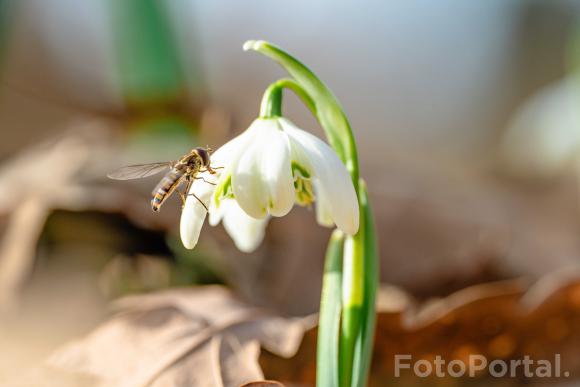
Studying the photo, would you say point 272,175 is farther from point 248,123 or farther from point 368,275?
point 248,123

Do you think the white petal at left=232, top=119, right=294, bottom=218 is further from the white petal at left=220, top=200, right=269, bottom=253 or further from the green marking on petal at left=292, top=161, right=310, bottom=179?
the white petal at left=220, top=200, right=269, bottom=253

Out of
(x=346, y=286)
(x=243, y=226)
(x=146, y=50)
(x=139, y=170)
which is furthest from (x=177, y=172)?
(x=146, y=50)

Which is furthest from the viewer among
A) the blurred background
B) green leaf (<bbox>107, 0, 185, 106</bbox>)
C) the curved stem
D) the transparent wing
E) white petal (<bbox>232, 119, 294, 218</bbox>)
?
green leaf (<bbox>107, 0, 185, 106</bbox>)

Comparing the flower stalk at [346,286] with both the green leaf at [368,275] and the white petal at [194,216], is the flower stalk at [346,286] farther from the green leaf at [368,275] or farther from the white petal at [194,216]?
the white petal at [194,216]

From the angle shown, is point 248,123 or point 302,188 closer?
point 302,188

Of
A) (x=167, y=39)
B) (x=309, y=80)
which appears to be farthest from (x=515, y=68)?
(x=309, y=80)

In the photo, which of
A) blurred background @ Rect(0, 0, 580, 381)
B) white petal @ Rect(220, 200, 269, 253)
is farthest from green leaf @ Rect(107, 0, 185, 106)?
white petal @ Rect(220, 200, 269, 253)
